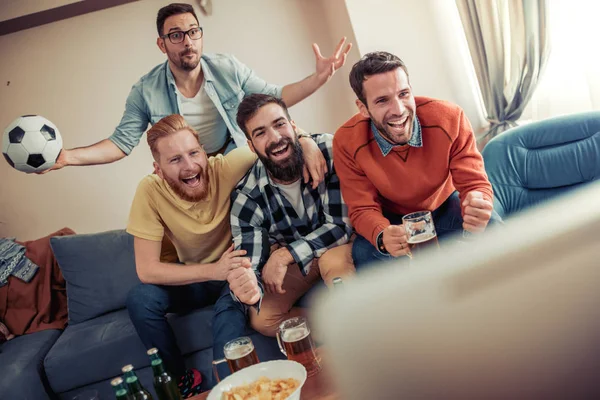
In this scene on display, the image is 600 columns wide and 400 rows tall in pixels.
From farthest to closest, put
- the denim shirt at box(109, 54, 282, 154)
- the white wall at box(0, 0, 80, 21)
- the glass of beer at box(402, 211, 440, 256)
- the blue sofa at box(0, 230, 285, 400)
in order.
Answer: the white wall at box(0, 0, 80, 21) → the denim shirt at box(109, 54, 282, 154) → the blue sofa at box(0, 230, 285, 400) → the glass of beer at box(402, 211, 440, 256)

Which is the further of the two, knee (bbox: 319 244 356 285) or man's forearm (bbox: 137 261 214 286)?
man's forearm (bbox: 137 261 214 286)

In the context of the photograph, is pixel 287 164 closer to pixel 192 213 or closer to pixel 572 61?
pixel 192 213

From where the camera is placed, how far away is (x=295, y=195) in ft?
6.14

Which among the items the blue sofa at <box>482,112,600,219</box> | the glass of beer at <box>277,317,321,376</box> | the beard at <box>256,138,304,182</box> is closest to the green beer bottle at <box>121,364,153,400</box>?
the glass of beer at <box>277,317,321,376</box>

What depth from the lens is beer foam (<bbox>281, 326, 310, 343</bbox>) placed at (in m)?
1.25

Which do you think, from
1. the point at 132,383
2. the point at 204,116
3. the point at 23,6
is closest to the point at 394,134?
the point at 132,383

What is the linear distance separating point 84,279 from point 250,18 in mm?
1719

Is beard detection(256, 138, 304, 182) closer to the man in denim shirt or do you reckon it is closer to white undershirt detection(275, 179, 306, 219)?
white undershirt detection(275, 179, 306, 219)

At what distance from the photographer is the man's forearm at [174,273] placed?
6.16ft

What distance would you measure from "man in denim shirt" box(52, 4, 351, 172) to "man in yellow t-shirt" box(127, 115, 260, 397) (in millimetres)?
545

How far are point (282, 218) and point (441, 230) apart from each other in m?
0.58

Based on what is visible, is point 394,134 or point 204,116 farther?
point 204,116

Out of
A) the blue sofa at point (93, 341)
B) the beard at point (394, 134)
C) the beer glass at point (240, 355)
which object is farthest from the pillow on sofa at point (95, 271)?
the beard at point (394, 134)

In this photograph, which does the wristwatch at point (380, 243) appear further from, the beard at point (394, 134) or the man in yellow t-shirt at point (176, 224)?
the man in yellow t-shirt at point (176, 224)
